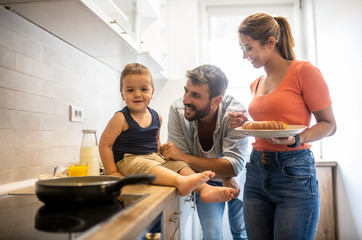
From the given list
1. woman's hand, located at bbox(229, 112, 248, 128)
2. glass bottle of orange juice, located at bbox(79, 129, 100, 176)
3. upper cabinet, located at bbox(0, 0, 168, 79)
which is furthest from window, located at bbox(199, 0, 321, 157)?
glass bottle of orange juice, located at bbox(79, 129, 100, 176)

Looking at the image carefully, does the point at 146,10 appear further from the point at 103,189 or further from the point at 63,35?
the point at 103,189

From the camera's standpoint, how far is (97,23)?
1.20 meters

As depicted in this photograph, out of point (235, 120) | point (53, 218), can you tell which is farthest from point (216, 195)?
point (53, 218)

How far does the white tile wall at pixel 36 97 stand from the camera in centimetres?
109

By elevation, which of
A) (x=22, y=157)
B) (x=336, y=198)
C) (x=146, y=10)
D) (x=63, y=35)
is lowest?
(x=336, y=198)

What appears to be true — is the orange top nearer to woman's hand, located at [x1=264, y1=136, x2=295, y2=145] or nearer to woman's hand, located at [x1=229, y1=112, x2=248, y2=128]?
woman's hand, located at [x1=264, y1=136, x2=295, y2=145]

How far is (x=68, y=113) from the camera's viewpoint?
151 cm

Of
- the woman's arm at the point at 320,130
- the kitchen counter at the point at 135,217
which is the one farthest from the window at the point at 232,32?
the kitchen counter at the point at 135,217

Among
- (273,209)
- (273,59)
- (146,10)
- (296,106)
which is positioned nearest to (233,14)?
(146,10)

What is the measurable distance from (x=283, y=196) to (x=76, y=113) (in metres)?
1.13

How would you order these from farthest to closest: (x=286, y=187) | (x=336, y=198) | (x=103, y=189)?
(x=336, y=198)
(x=286, y=187)
(x=103, y=189)

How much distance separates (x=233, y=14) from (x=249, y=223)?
2.40 m

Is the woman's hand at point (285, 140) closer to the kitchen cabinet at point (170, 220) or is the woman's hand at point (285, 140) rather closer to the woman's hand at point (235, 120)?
the woman's hand at point (235, 120)

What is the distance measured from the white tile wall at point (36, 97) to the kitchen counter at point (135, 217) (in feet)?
1.70
